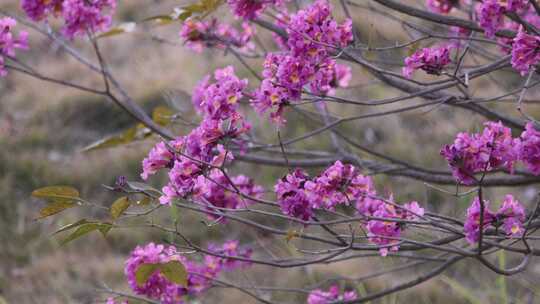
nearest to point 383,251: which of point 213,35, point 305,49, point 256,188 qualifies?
point 305,49

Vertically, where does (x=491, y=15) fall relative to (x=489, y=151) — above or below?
above

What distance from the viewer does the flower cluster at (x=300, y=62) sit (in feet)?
4.97

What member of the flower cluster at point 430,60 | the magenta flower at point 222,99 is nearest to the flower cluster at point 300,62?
the magenta flower at point 222,99

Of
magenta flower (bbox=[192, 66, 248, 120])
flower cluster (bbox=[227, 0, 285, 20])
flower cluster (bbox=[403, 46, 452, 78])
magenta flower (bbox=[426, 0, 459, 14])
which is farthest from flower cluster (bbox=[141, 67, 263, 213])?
magenta flower (bbox=[426, 0, 459, 14])

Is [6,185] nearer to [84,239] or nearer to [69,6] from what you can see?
[84,239]

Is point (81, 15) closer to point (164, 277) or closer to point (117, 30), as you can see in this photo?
point (117, 30)

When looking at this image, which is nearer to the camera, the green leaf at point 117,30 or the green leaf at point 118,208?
the green leaf at point 118,208

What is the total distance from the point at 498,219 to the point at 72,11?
4.15ft

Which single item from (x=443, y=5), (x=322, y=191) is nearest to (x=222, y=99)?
(x=322, y=191)

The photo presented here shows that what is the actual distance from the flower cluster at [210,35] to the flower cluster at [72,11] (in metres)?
0.24

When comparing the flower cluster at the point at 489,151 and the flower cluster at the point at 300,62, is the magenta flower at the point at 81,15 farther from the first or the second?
the flower cluster at the point at 489,151

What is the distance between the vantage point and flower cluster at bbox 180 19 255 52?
2301mm

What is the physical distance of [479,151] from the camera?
1403 millimetres

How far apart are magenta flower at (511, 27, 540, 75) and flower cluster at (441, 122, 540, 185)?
13cm
